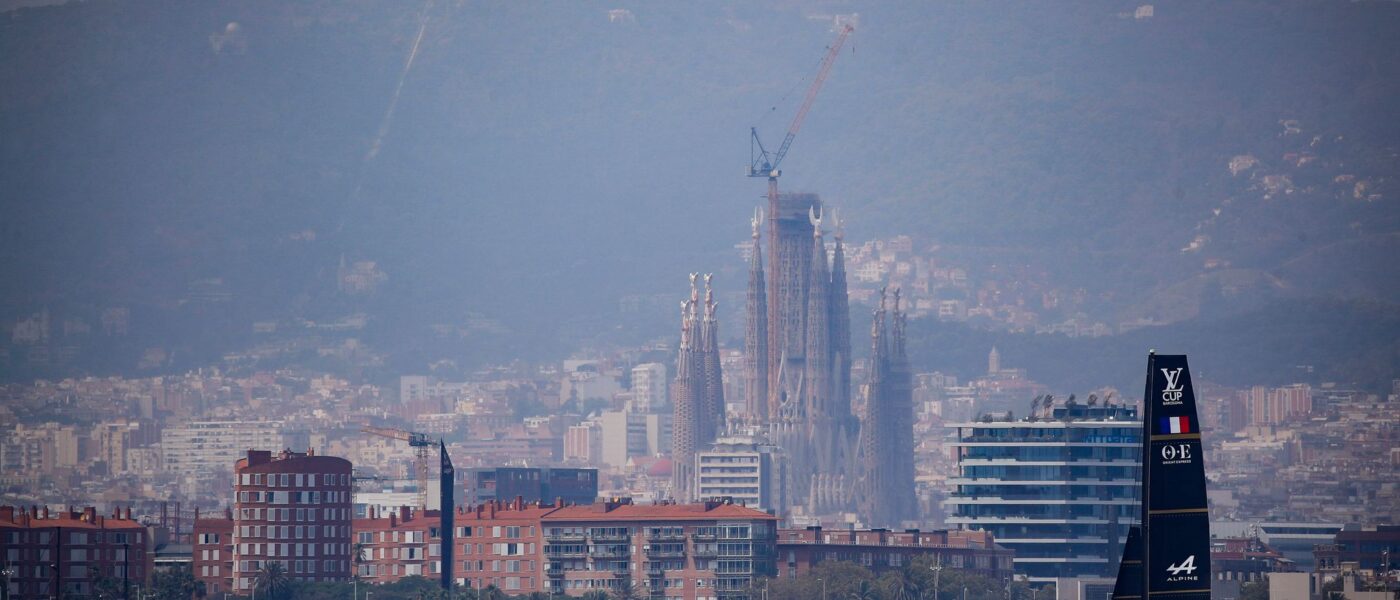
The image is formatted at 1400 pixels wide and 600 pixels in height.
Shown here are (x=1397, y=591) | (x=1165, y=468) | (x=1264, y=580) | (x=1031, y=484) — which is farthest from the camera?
(x=1031, y=484)

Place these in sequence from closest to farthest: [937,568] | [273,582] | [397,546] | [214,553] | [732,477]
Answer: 1. [273,582]
2. [937,568]
3. [214,553]
4. [397,546]
5. [732,477]

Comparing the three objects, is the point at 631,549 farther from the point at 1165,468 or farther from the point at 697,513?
the point at 1165,468

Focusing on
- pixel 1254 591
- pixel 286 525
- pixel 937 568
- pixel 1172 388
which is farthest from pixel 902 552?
pixel 1172 388

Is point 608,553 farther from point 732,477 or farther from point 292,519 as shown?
point 732,477

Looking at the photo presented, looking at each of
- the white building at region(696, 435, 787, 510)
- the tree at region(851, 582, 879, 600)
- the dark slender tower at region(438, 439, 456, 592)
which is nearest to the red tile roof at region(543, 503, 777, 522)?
the tree at region(851, 582, 879, 600)

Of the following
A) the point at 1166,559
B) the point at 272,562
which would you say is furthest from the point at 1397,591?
the point at 1166,559

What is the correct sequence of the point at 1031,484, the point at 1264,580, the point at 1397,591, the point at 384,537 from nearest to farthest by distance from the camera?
the point at 1397,591, the point at 1264,580, the point at 1031,484, the point at 384,537

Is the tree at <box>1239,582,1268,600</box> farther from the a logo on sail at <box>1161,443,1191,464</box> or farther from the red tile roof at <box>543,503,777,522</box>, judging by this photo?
the a logo on sail at <box>1161,443,1191,464</box>
